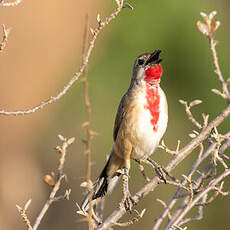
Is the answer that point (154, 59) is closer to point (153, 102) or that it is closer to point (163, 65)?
point (153, 102)

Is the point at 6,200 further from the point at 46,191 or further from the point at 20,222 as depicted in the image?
the point at 46,191

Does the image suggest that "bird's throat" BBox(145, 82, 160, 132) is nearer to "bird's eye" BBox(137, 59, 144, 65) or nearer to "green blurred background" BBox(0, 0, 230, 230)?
"bird's eye" BBox(137, 59, 144, 65)

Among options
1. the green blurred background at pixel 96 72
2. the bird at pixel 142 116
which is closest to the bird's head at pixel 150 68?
the bird at pixel 142 116

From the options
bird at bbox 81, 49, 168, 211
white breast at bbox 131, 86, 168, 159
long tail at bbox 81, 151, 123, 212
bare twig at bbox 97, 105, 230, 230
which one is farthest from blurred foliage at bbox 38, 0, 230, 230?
bare twig at bbox 97, 105, 230, 230

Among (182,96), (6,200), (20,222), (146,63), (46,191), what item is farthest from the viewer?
(182,96)

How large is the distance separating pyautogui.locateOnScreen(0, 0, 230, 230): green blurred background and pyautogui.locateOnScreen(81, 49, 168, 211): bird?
4472mm

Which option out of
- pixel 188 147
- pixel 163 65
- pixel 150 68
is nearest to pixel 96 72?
pixel 163 65

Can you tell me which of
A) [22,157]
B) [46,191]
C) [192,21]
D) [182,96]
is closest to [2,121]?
[22,157]

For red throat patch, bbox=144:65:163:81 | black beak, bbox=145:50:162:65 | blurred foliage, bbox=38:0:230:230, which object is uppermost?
black beak, bbox=145:50:162:65

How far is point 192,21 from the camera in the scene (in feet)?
32.7

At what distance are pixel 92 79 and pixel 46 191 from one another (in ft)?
7.35

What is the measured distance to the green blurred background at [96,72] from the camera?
9008 millimetres

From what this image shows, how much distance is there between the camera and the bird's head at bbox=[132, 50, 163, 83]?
4066 millimetres

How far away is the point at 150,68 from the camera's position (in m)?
4.08
